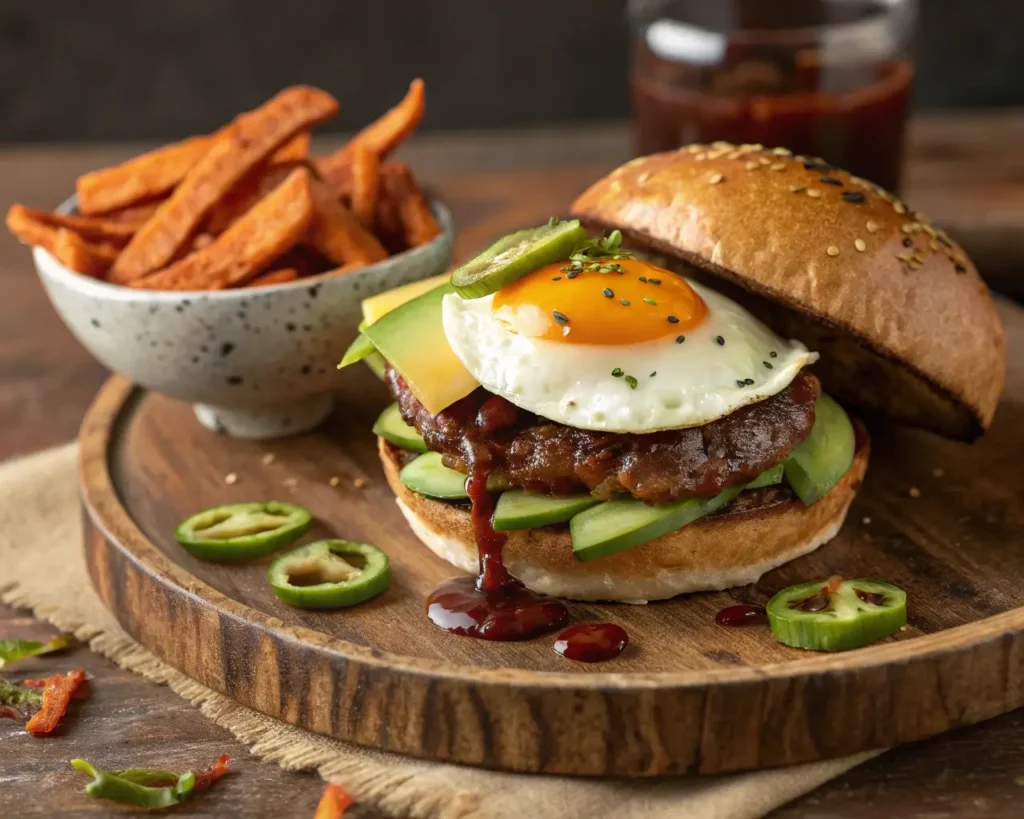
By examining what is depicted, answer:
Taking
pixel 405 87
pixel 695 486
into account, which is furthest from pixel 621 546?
pixel 405 87

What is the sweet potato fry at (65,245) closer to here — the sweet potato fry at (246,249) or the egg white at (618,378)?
the sweet potato fry at (246,249)

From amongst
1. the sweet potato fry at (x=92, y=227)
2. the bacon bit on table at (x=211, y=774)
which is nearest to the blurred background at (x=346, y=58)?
the sweet potato fry at (x=92, y=227)

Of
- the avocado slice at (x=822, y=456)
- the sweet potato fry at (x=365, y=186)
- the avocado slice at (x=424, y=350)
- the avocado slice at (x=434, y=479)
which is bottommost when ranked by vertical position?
the avocado slice at (x=434, y=479)

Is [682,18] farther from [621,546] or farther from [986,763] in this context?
[986,763]

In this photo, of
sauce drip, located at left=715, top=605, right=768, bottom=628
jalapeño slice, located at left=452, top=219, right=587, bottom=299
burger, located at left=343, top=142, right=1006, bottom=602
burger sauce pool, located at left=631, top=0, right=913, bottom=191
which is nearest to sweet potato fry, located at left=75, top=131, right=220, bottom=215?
burger, located at left=343, top=142, right=1006, bottom=602

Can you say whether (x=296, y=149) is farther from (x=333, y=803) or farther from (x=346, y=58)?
(x=346, y=58)

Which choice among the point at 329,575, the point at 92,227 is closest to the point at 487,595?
the point at 329,575

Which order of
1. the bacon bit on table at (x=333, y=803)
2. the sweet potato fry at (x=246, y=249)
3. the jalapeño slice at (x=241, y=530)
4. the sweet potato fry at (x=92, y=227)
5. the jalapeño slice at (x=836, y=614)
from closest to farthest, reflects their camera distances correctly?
1. the bacon bit on table at (x=333, y=803)
2. the jalapeño slice at (x=836, y=614)
3. the jalapeño slice at (x=241, y=530)
4. the sweet potato fry at (x=246, y=249)
5. the sweet potato fry at (x=92, y=227)
